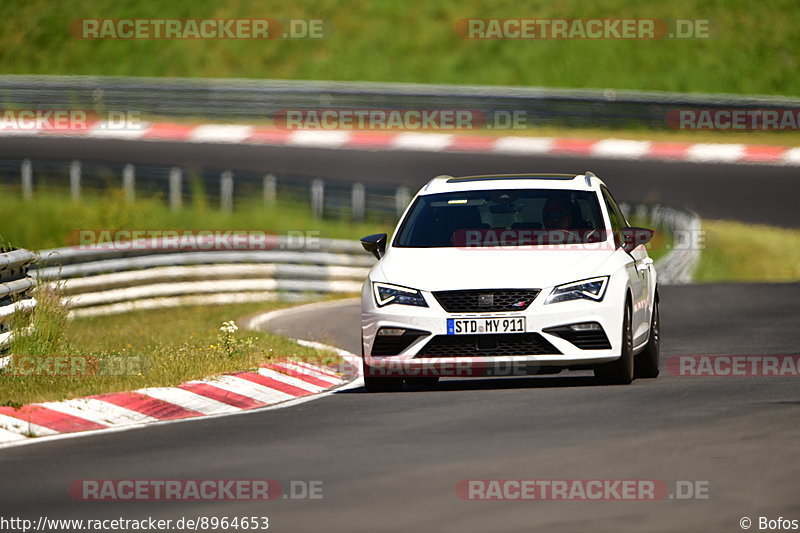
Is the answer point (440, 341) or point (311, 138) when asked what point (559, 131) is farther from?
point (440, 341)

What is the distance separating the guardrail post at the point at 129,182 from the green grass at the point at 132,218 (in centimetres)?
21

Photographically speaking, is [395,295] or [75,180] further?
[75,180]

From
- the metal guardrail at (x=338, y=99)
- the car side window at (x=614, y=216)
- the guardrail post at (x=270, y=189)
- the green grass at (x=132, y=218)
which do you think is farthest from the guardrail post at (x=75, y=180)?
the car side window at (x=614, y=216)

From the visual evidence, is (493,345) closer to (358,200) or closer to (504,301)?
(504,301)

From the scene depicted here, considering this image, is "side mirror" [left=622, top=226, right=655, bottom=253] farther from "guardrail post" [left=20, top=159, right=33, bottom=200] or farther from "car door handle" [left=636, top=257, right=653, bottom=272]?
"guardrail post" [left=20, top=159, right=33, bottom=200]

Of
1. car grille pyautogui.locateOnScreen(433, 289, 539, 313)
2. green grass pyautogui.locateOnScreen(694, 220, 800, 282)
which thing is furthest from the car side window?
green grass pyautogui.locateOnScreen(694, 220, 800, 282)

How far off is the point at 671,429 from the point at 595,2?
34.4 meters

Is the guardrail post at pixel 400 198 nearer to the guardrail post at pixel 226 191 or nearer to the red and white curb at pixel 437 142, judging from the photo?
the guardrail post at pixel 226 191

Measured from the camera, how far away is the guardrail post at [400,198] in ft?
93.6

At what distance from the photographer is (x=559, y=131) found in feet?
120

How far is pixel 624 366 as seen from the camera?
12000 millimetres

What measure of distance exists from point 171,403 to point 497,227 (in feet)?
9.16

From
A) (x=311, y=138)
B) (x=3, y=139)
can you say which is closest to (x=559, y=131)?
(x=311, y=138)

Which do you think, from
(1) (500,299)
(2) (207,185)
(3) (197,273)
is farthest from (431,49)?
(1) (500,299)
